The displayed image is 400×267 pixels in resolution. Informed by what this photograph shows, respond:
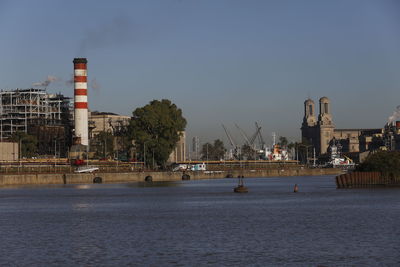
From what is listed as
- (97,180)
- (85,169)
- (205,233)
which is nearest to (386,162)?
(97,180)

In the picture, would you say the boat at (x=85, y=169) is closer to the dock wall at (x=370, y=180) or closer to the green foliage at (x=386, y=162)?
the dock wall at (x=370, y=180)

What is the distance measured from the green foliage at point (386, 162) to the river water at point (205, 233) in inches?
1155

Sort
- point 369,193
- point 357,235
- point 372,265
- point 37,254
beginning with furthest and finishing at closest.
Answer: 1. point 369,193
2. point 357,235
3. point 37,254
4. point 372,265

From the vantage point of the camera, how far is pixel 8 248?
59.4 meters

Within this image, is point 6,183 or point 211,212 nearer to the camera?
point 211,212

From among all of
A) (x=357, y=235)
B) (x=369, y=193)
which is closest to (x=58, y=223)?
(x=357, y=235)

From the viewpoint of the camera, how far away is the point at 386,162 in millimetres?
137000

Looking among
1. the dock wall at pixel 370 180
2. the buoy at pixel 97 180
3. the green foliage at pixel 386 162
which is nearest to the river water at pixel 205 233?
the green foliage at pixel 386 162

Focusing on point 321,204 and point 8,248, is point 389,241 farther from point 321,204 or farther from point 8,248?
point 321,204

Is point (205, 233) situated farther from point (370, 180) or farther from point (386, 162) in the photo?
point (370, 180)

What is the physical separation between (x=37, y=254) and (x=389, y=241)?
24.3m

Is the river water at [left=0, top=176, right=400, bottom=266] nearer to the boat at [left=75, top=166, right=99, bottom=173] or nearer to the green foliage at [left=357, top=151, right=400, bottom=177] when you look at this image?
the green foliage at [left=357, top=151, right=400, bottom=177]

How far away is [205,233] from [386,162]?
7532 cm

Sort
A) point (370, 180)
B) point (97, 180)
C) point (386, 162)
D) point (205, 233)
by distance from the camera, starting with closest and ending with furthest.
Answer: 1. point (205, 233)
2. point (386, 162)
3. point (370, 180)
4. point (97, 180)
